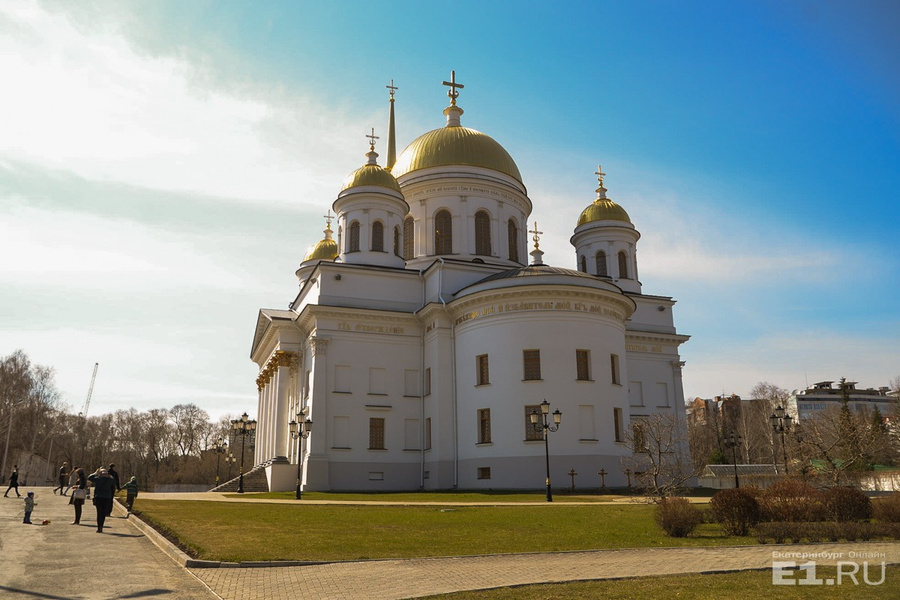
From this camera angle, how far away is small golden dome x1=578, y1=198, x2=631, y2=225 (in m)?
45.7

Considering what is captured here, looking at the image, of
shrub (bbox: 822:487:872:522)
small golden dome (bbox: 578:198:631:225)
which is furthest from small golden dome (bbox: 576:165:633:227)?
shrub (bbox: 822:487:872:522)

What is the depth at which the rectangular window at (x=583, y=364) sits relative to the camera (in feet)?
109

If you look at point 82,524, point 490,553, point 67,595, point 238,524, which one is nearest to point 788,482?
point 490,553

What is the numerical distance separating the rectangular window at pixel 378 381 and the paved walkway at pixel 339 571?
23782 millimetres

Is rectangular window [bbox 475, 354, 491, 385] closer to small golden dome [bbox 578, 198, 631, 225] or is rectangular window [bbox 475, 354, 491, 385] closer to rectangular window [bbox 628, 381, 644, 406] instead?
rectangular window [bbox 628, 381, 644, 406]

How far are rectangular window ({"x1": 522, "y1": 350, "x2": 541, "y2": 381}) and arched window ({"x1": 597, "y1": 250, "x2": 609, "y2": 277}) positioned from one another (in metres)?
13.7

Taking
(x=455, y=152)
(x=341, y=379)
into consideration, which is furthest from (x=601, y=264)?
(x=341, y=379)

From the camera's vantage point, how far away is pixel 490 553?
39.6 feet

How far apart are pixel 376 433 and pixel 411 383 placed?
10.3 feet

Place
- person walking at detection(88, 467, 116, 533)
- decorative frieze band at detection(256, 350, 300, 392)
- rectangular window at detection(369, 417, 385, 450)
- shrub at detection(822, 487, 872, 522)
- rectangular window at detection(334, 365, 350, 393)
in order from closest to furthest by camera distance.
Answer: shrub at detection(822, 487, 872, 522)
person walking at detection(88, 467, 116, 533)
rectangular window at detection(334, 365, 350, 393)
rectangular window at detection(369, 417, 385, 450)
decorative frieze band at detection(256, 350, 300, 392)

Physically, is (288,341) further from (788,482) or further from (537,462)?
(788,482)

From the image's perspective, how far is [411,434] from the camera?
124ft

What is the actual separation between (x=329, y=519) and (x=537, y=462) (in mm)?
15420

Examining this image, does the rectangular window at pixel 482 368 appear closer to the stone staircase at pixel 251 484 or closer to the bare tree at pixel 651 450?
the bare tree at pixel 651 450
